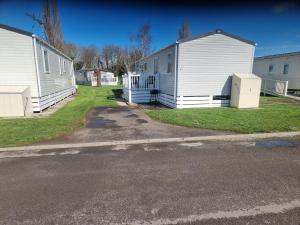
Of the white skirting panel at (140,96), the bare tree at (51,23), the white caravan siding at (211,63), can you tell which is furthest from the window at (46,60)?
the bare tree at (51,23)

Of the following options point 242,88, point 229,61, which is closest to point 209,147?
point 242,88

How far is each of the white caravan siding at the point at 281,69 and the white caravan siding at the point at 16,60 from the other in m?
20.3

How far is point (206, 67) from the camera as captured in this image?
10.8 m

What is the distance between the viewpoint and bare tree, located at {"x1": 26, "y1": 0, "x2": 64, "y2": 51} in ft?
83.1

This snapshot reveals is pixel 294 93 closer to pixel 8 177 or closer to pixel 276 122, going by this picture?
pixel 276 122

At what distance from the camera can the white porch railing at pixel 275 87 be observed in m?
16.7

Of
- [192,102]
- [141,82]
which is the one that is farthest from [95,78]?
[192,102]

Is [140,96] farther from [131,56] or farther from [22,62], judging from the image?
[131,56]

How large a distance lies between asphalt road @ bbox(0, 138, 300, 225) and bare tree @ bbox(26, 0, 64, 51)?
25754mm

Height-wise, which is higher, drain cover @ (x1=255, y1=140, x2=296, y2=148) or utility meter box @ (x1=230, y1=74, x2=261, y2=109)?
utility meter box @ (x1=230, y1=74, x2=261, y2=109)

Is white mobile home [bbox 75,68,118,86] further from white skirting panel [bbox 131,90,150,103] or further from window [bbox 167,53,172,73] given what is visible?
window [bbox 167,53,172,73]

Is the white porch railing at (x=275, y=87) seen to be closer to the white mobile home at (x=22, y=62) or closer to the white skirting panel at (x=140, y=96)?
the white skirting panel at (x=140, y=96)

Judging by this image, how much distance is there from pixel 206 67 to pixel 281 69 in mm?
12807

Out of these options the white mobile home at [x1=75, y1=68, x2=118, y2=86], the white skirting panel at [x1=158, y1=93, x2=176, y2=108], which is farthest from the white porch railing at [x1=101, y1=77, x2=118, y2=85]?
the white skirting panel at [x1=158, y1=93, x2=176, y2=108]
